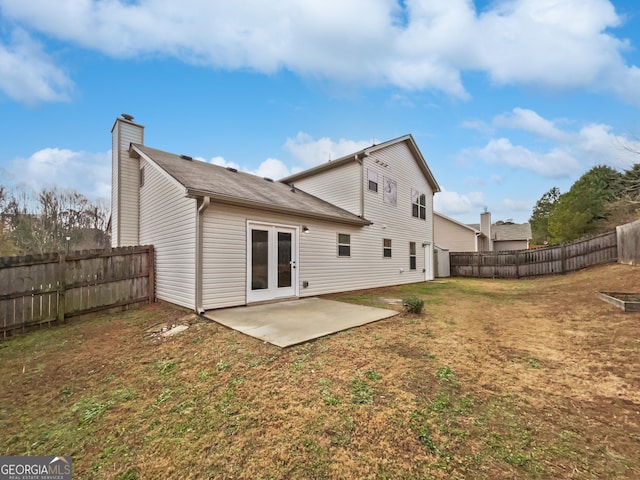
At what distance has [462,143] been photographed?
1505cm

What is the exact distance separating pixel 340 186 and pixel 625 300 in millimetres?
9056

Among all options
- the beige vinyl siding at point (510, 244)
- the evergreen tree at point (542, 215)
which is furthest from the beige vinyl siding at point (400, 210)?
the evergreen tree at point (542, 215)

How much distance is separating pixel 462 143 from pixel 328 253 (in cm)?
1112

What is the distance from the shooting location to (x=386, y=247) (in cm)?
1217

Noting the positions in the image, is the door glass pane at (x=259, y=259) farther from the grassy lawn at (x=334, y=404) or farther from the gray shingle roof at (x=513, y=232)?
the gray shingle roof at (x=513, y=232)

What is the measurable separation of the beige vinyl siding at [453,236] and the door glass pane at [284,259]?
751 inches

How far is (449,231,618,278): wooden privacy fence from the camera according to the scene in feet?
41.7

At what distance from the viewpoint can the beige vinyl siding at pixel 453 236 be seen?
74.5 ft

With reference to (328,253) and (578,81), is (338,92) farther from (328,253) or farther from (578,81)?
(578,81)

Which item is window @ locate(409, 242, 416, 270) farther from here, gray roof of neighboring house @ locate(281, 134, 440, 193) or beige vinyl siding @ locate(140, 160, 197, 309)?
beige vinyl siding @ locate(140, 160, 197, 309)

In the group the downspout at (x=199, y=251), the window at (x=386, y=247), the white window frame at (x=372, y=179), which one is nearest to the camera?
the downspout at (x=199, y=251)

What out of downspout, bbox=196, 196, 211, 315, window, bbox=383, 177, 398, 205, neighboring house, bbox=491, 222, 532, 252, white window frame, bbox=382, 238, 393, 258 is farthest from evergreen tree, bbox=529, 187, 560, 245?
downspout, bbox=196, 196, 211, 315

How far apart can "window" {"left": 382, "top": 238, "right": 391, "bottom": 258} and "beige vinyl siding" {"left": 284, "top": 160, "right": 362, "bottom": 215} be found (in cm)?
205

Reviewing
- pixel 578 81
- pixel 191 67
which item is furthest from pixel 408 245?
pixel 191 67
